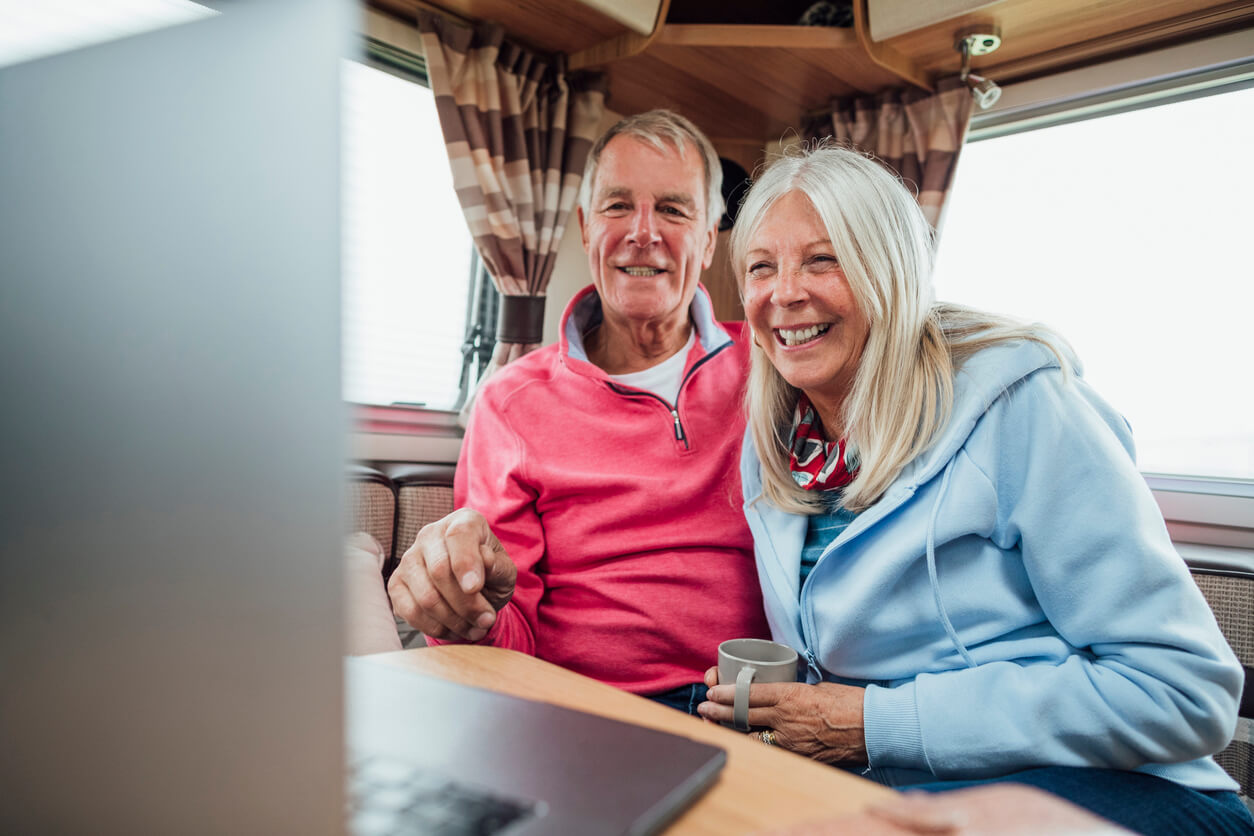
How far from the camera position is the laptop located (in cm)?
25

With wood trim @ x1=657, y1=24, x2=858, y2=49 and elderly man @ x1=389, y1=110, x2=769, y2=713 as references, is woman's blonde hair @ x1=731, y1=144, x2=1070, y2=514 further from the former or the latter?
wood trim @ x1=657, y1=24, x2=858, y2=49

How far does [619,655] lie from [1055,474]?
2.26 feet

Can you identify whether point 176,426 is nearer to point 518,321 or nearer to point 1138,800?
point 1138,800

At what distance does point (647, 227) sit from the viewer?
5.10ft

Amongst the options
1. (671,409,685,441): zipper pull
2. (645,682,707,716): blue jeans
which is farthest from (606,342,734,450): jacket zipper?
(645,682,707,716): blue jeans

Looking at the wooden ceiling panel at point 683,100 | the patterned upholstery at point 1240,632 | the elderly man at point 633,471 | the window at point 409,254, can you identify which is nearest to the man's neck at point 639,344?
the elderly man at point 633,471

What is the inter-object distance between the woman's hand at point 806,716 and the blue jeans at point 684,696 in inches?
12.0

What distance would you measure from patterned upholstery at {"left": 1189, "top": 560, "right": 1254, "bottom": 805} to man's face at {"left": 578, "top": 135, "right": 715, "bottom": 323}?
106 centimetres

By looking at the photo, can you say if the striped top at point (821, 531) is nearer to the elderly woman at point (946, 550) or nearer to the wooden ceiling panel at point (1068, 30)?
the elderly woman at point (946, 550)

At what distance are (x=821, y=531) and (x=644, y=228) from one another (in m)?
0.75

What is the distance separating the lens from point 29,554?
0.87 ft

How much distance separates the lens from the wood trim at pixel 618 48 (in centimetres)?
223

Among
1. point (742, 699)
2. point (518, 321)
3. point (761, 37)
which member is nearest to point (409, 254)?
point (518, 321)

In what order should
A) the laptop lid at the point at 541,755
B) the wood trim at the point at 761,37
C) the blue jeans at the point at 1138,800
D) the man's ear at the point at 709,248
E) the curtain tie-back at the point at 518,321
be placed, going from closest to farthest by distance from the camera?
1. the laptop lid at the point at 541,755
2. the blue jeans at the point at 1138,800
3. the man's ear at the point at 709,248
4. the wood trim at the point at 761,37
5. the curtain tie-back at the point at 518,321
